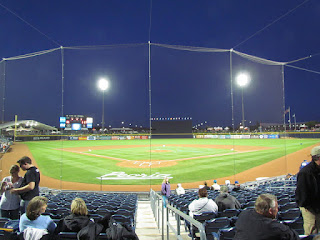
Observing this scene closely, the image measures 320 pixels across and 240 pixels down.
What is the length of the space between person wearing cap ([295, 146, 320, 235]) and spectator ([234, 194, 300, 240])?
3.22ft

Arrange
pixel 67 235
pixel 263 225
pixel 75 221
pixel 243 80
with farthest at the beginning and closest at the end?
pixel 243 80
pixel 75 221
pixel 67 235
pixel 263 225

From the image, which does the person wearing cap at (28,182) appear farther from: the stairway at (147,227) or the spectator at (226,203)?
the spectator at (226,203)

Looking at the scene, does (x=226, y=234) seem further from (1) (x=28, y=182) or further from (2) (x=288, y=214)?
(1) (x=28, y=182)

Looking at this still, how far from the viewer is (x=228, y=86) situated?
13.5 m

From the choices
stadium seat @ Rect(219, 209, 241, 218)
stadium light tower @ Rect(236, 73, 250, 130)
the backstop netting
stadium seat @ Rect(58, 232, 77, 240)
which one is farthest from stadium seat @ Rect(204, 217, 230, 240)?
stadium light tower @ Rect(236, 73, 250, 130)

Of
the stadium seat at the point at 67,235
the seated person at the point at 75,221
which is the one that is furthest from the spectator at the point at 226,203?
the stadium seat at the point at 67,235

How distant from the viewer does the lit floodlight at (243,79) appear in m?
13.1

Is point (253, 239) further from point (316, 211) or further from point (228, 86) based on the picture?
point (228, 86)

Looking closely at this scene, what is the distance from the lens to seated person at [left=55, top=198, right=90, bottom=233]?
2900 mm

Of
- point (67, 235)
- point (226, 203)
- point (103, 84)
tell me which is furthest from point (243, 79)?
point (67, 235)

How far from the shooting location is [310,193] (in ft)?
9.66

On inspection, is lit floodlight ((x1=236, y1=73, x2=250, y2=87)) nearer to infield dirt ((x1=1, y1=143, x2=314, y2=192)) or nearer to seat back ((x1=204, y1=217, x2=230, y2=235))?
infield dirt ((x1=1, y1=143, x2=314, y2=192))

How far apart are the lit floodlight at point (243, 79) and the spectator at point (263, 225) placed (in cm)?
1171

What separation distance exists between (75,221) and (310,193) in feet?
10.3
